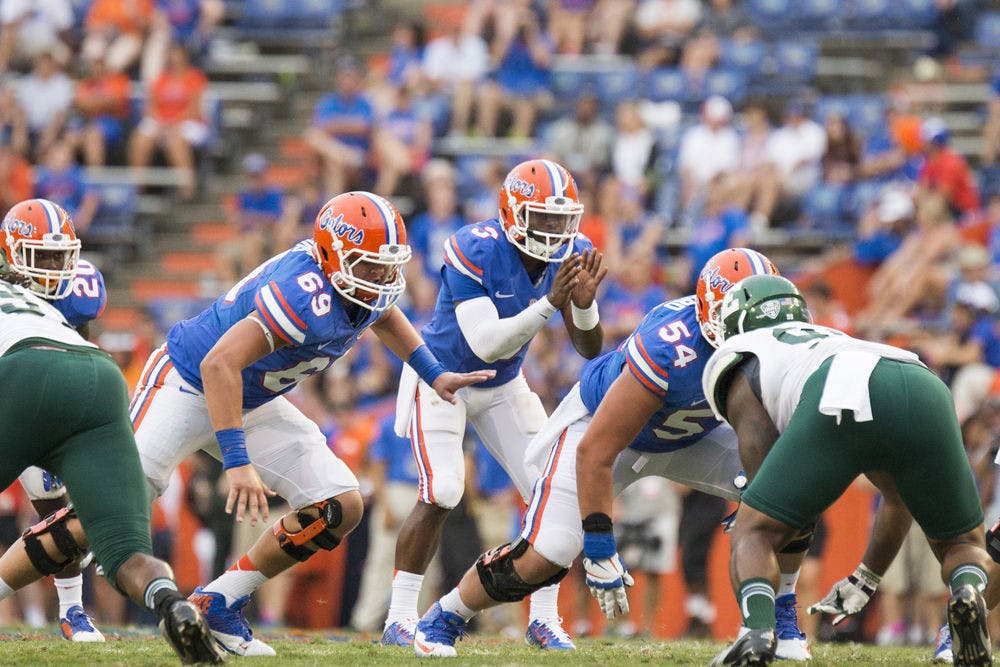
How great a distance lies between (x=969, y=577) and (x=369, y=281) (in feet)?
8.77

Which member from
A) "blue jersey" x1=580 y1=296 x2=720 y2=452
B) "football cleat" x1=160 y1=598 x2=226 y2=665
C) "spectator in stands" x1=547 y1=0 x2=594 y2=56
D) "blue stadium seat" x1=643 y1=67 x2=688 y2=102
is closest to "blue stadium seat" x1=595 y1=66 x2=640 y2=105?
"blue stadium seat" x1=643 y1=67 x2=688 y2=102

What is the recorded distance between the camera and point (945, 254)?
1138 centimetres

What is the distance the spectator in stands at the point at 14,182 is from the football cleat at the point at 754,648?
1125 cm

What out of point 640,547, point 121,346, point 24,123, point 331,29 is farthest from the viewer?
point 331,29

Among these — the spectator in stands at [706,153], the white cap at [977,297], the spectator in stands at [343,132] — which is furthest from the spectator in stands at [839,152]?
the spectator in stands at [343,132]

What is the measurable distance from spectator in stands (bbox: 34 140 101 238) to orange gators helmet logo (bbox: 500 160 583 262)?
8713 mm

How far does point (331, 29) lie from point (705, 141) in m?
5.45

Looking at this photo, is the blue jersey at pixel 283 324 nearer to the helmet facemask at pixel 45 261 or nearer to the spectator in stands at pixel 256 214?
the helmet facemask at pixel 45 261

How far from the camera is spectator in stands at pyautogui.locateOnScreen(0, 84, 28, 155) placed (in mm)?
15438

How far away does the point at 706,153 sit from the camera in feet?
43.3

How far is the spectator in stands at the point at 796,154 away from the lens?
12875mm

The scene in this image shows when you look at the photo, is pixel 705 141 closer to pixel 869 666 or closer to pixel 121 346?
pixel 121 346

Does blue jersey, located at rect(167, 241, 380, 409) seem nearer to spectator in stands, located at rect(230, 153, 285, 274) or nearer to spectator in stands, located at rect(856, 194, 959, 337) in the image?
spectator in stands, located at rect(856, 194, 959, 337)

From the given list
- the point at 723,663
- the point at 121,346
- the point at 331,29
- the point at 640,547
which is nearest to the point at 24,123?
the point at 331,29
